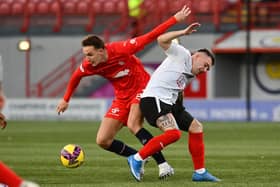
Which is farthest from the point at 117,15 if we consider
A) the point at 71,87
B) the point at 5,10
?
the point at 71,87

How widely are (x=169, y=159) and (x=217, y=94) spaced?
2271 centimetres

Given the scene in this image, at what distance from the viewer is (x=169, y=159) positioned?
1677cm

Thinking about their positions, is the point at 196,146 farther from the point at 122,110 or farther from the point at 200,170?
the point at 122,110

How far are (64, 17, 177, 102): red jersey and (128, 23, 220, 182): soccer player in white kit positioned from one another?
0.50 meters

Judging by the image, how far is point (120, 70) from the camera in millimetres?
13375

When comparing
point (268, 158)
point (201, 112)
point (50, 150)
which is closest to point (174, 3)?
point (201, 112)

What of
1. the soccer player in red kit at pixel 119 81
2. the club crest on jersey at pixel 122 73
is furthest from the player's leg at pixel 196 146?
the club crest on jersey at pixel 122 73

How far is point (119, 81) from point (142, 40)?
107 cm

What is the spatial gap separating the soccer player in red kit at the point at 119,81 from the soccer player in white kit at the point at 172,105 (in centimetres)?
45

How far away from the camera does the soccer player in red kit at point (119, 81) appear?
42.6ft

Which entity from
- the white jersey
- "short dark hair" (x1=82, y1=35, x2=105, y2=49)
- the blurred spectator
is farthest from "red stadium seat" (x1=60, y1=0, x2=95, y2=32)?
the white jersey

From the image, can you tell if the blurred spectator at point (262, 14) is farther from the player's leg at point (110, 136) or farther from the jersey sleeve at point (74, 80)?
the jersey sleeve at point (74, 80)

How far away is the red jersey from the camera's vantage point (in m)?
13.1

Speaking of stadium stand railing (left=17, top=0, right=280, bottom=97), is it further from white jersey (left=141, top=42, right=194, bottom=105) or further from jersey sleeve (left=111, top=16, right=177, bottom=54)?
white jersey (left=141, top=42, right=194, bottom=105)
